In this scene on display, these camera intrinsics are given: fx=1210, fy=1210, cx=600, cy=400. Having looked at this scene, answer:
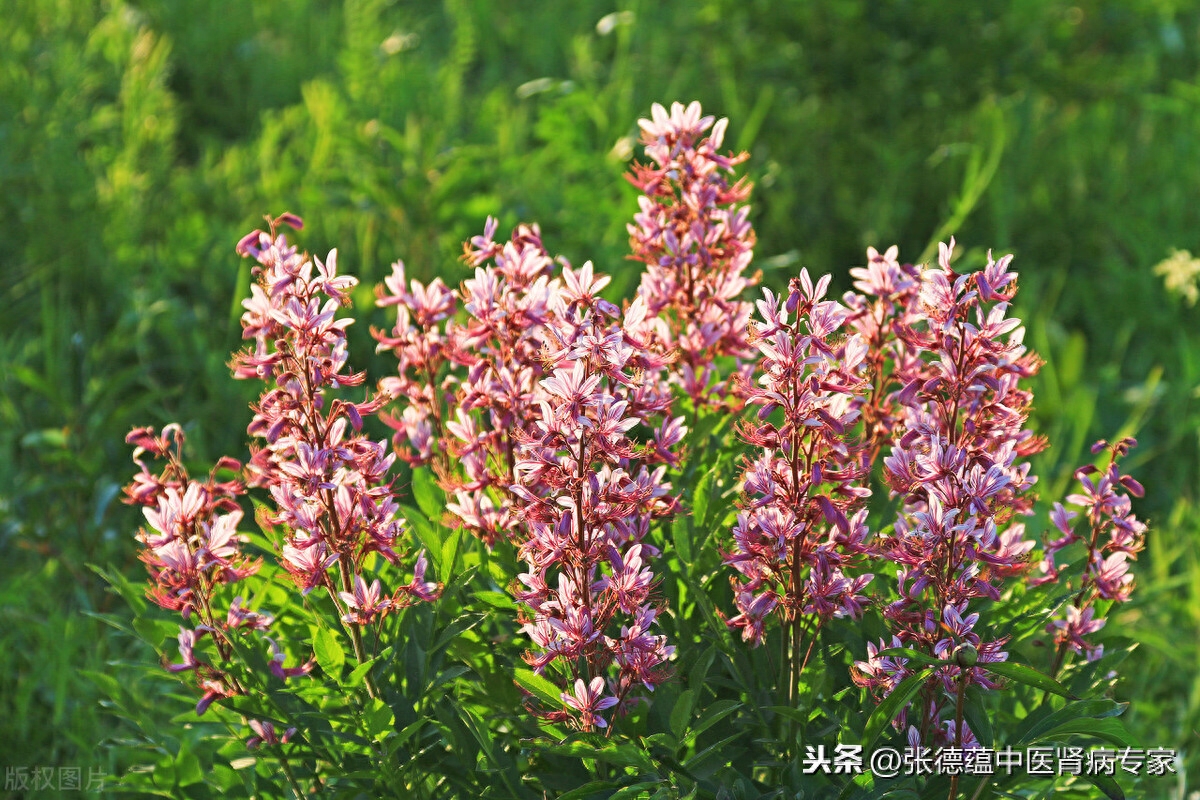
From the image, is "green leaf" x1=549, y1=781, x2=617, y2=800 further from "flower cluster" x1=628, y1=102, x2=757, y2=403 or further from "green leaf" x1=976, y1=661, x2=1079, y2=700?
"flower cluster" x1=628, y1=102, x2=757, y2=403

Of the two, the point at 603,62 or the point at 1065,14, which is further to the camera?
the point at 603,62

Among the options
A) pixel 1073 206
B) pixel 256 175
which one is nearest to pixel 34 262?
pixel 256 175

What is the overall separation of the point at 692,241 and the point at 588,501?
67 centimetres

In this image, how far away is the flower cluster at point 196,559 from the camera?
1965 millimetres

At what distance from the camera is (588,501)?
1785 millimetres

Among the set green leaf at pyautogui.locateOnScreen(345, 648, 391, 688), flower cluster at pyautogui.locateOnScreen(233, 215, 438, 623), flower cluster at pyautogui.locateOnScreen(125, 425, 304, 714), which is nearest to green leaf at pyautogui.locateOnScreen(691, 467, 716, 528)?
flower cluster at pyautogui.locateOnScreen(233, 215, 438, 623)

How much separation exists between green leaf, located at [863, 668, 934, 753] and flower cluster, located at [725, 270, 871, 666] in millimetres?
144

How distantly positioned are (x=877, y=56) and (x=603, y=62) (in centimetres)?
250

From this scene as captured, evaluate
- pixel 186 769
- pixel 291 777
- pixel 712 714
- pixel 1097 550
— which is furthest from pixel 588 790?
pixel 1097 550

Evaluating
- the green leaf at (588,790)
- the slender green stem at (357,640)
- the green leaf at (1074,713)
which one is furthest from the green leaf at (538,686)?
the green leaf at (1074,713)

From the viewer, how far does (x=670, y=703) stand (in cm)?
200

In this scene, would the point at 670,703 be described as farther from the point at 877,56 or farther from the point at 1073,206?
the point at 1073,206

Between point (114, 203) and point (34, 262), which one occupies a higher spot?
point (114, 203)

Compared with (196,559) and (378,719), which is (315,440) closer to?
(196,559)
